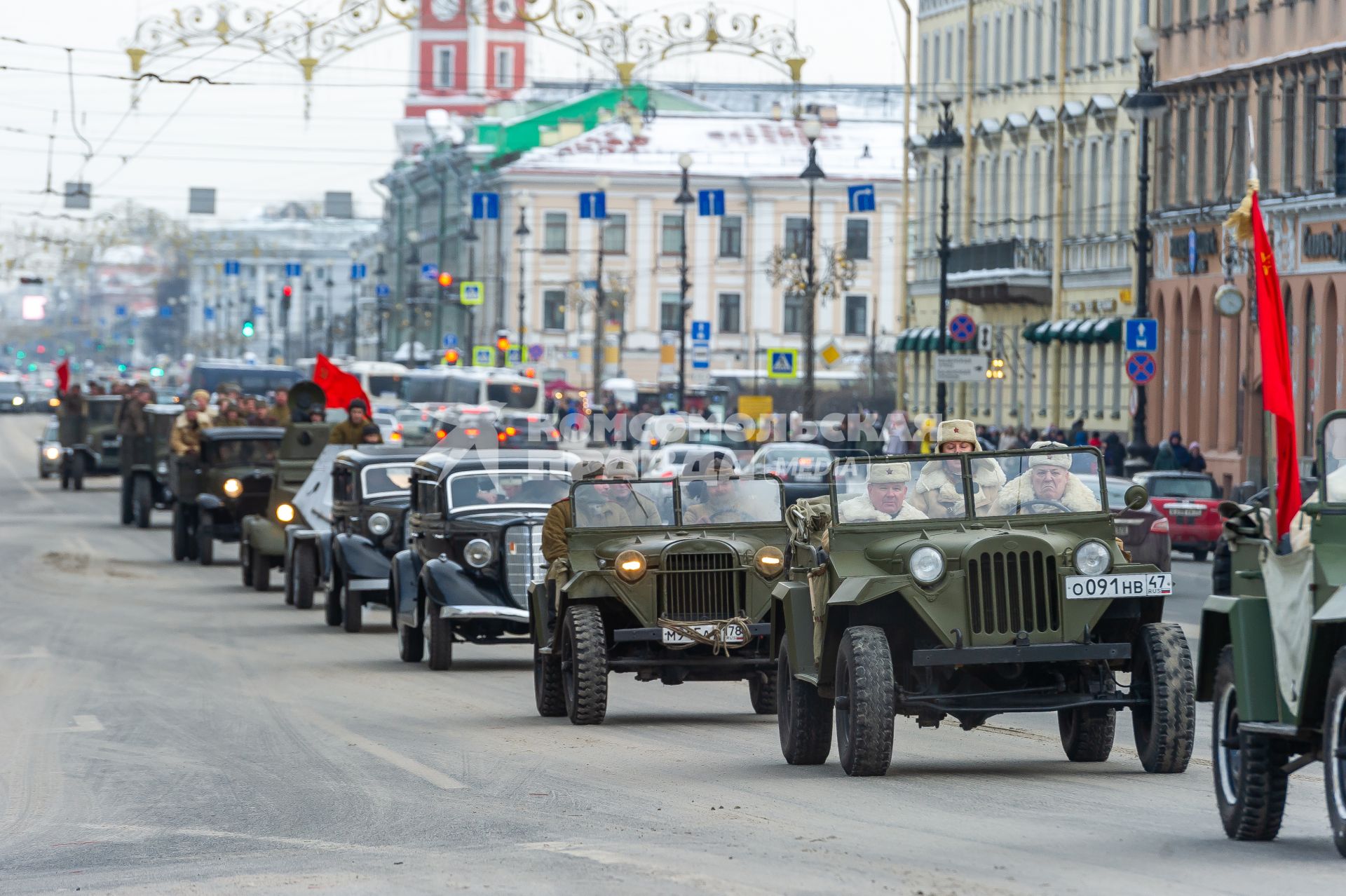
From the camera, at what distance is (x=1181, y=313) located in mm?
58750

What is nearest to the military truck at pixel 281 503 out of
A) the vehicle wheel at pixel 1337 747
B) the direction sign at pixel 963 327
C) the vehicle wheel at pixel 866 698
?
the vehicle wheel at pixel 866 698

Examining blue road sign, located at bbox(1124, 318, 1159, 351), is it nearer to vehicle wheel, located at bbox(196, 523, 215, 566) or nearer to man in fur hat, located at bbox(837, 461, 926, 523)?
vehicle wheel, located at bbox(196, 523, 215, 566)

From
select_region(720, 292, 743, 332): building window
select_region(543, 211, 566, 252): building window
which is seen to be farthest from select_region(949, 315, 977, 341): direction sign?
select_region(720, 292, 743, 332): building window

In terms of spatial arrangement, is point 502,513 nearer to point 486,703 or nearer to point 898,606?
point 486,703

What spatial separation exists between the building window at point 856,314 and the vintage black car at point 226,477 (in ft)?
288

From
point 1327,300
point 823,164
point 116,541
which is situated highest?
point 823,164

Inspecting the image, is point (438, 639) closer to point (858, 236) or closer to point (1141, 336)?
point (1141, 336)

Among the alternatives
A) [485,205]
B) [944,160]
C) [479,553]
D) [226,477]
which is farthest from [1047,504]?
[485,205]

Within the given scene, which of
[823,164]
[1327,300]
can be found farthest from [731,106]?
[1327,300]

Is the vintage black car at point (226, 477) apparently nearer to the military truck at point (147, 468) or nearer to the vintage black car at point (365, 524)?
the military truck at point (147, 468)

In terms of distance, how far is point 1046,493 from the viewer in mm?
13508

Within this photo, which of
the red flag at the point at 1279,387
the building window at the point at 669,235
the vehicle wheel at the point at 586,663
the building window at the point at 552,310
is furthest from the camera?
the building window at the point at 669,235

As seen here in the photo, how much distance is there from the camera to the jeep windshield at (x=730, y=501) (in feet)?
56.4

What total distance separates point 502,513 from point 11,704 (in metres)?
4.29
